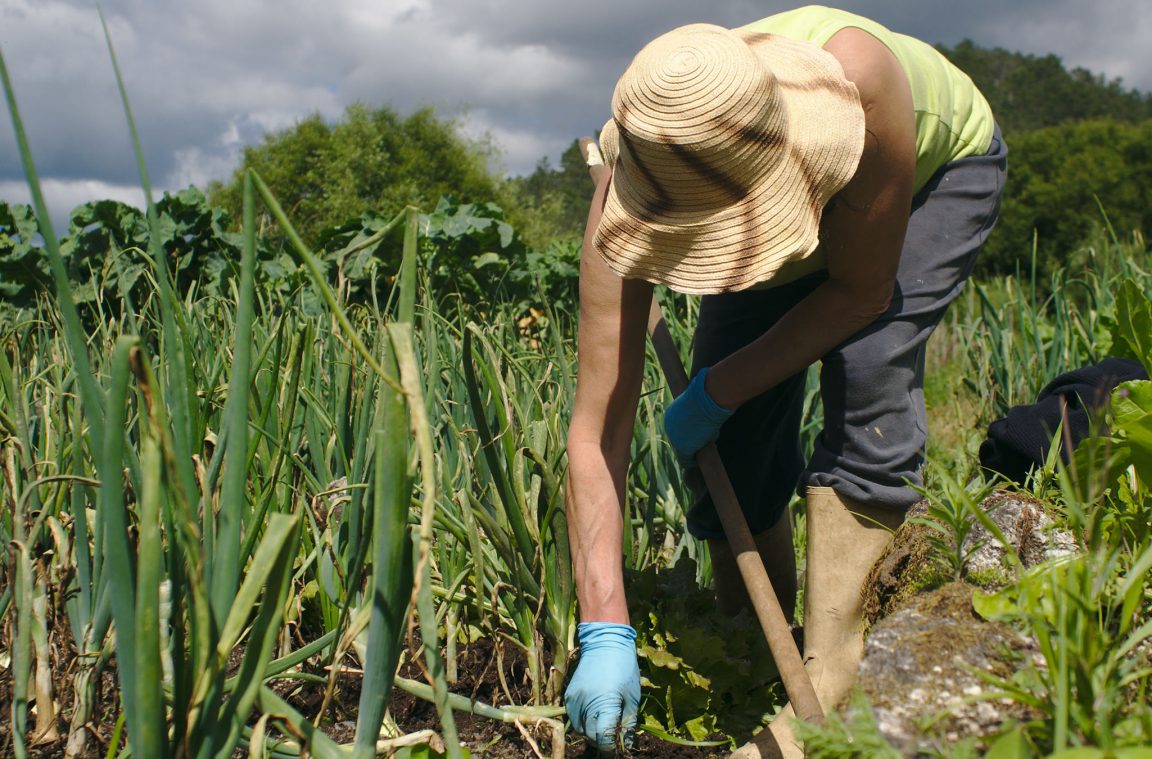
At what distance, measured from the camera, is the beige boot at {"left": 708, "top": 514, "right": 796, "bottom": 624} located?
2.16m

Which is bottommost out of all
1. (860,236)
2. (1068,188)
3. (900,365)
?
(900,365)

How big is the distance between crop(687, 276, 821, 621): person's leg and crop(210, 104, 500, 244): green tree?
14.8 metres

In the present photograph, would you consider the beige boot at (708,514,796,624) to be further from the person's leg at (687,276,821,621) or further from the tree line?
the tree line

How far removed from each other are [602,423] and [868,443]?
527 millimetres

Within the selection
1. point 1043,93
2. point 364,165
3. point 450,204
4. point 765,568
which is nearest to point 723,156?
point 765,568

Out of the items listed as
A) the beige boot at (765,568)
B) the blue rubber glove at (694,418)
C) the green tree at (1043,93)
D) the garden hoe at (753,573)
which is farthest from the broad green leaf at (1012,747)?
the green tree at (1043,93)

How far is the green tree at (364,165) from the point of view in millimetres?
17250

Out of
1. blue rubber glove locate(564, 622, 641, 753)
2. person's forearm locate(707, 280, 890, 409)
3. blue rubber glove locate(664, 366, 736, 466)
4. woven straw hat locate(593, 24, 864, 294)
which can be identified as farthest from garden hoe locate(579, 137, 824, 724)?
woven straw hat locate(593, 24, 864, 294)

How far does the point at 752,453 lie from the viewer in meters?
2.14

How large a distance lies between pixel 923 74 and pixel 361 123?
18226 mm

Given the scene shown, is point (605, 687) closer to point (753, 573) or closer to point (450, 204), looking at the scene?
point (753, 573)

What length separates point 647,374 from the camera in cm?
283

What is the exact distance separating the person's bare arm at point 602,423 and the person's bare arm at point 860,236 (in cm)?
22

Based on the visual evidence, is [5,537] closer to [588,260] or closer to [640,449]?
[588,260]
